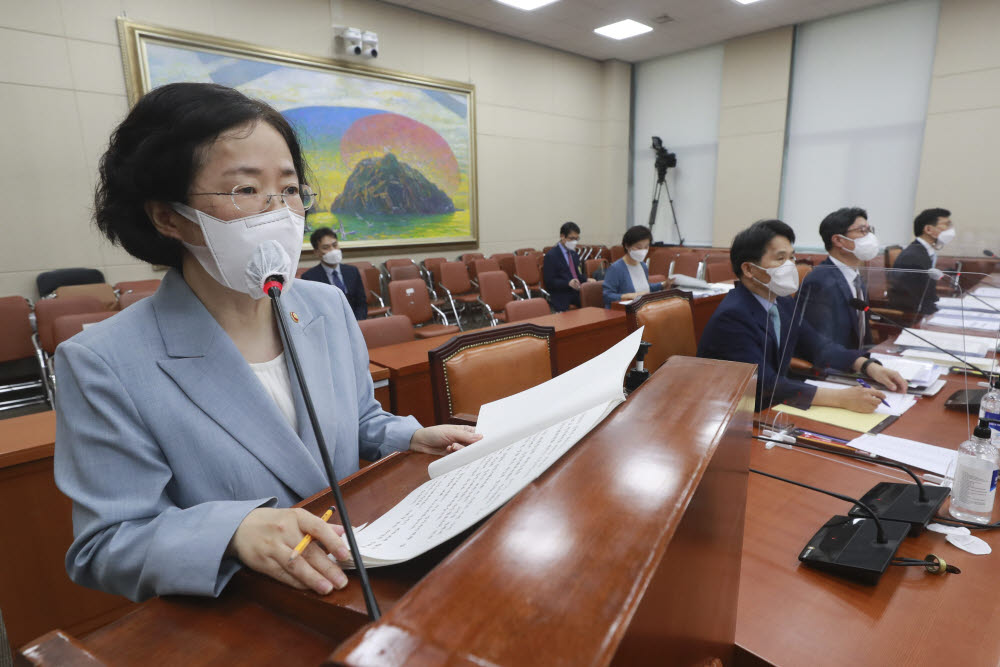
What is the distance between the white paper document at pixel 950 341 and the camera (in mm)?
1504

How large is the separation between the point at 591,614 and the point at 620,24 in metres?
7.93

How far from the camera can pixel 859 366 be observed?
1.53m

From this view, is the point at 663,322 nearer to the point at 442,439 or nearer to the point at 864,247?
the point at 864,247

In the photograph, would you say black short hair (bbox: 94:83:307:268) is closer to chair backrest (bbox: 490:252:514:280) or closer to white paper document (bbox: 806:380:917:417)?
white paper document (bbox: 806:380:917:417)

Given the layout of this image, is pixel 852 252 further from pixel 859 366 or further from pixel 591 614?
pixel 591 614

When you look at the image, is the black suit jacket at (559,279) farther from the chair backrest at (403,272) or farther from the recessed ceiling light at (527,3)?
the recessed ceiling light at (527,3)

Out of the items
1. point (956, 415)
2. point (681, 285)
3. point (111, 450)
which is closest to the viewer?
point (111, 450)

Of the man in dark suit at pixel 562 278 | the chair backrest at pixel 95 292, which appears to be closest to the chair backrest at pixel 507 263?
the man in dark suit at pixel 562 278

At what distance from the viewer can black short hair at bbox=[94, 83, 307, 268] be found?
2.57 feet

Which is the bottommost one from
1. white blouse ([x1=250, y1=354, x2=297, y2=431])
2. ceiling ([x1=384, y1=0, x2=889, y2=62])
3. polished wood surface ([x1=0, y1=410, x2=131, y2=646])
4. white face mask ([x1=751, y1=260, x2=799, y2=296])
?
polished wood surface ([x1=0, y1=410, x2=131, y2=646])

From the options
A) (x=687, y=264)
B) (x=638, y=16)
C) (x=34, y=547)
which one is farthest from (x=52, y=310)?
(x=638, y=16)

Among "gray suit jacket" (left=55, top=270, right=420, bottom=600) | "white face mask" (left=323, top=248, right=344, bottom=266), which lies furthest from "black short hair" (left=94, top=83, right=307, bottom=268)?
"white face mask" (left=323, top=248, right=344, bottom=266)

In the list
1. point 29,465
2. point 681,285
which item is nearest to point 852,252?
point 681,285

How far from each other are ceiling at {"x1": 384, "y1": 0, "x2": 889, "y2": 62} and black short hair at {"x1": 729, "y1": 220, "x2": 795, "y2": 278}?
535 centimetres
